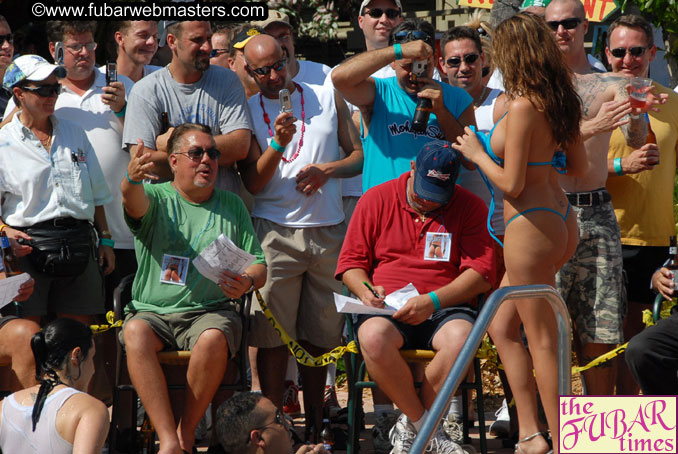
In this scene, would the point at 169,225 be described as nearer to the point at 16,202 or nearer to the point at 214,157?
the point at 214,157

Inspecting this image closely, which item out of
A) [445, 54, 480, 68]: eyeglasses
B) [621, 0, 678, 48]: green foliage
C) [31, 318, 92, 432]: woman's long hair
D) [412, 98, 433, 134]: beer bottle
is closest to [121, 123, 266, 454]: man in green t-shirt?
[31, 318, 92, 432]: woman's long hair

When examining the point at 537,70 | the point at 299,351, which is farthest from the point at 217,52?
the point at 537,70

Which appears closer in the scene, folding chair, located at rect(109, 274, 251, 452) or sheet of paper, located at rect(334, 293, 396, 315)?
sheet of paper, located at rect(334, 293, 396, 315)

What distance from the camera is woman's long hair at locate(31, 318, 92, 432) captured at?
439 centimetres

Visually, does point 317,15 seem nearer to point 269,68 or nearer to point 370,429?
point 269,68

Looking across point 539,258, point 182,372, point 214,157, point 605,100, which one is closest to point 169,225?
point 214,157

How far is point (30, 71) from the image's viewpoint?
5.89 meters

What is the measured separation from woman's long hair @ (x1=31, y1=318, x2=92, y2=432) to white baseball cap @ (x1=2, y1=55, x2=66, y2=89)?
1937mm

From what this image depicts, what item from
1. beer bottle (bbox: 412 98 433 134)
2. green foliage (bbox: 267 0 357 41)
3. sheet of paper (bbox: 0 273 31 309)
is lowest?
sheet of paper (bbox: 0 273 31 309)

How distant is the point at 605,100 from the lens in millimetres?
5688

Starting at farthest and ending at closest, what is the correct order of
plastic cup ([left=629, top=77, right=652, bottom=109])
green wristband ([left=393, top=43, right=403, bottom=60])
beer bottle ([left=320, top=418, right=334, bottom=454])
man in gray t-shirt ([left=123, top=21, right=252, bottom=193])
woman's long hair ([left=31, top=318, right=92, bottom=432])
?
man in gray t-shirt ([left=123, top=21, right=252, bottom=193])
beer bottle ([left=320, top=418, right=334, bottom=454])
green wristband ([left=393, top=43, right=403, bottom=60])
plastic cup ([left=629, top=77, right=652, bottom=109])
woman's long hair ([left=31, top=318, right=92, bottom=432])

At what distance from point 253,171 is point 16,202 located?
1.45 metres

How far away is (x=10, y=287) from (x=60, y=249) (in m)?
0.51

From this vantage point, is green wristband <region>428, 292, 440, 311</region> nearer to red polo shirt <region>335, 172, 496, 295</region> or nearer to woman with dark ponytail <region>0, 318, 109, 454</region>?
red polo shirt <region>335, 172, 496, 295</region>
